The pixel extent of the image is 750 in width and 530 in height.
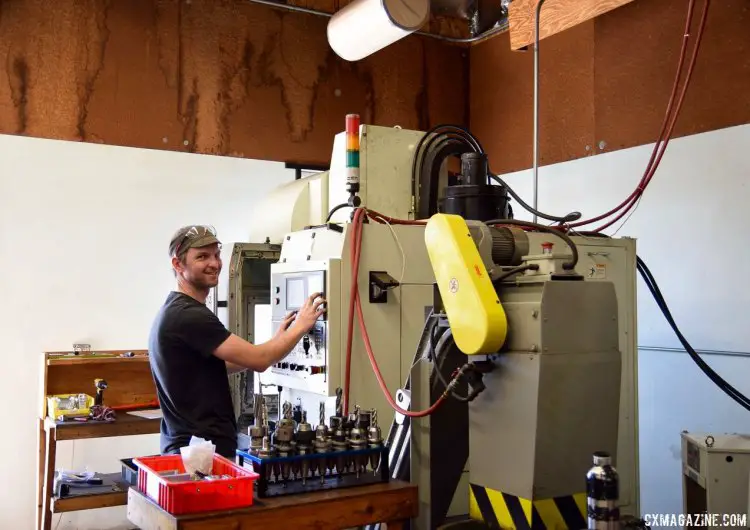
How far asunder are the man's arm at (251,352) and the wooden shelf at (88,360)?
1.60m

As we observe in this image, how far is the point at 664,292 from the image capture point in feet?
12.0

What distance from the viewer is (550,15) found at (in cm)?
351

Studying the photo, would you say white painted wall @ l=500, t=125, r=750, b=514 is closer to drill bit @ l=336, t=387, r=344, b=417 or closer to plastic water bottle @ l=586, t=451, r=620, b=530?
drill bit @ l=336, t=387, r=344, b=417

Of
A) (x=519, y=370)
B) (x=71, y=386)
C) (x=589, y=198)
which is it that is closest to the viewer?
(x=519, y=370)

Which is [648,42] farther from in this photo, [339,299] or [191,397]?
[191,397]

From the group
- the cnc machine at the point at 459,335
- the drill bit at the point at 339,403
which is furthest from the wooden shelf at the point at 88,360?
the drill bit at the point at 339,403

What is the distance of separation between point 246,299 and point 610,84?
225cm

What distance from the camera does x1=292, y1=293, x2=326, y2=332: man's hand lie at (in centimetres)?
263

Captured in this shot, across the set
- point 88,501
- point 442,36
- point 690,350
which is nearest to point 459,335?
point 690,350

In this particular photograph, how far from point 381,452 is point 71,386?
233cm

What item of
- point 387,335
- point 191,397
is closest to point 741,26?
point 387,335

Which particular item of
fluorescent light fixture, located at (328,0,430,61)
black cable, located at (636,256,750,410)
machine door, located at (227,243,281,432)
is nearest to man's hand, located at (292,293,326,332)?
machine door, located at (227,243,281,432)

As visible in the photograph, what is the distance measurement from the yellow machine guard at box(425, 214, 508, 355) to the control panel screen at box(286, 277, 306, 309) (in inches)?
33.2

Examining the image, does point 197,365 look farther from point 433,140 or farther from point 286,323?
point 433,140
